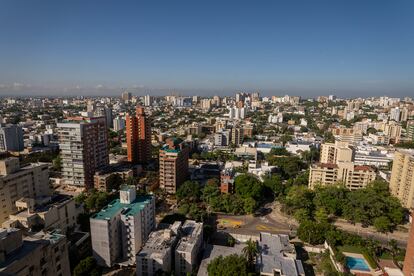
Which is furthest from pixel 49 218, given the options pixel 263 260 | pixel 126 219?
pixel 263 260

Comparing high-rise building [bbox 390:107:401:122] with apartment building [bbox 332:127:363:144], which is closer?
apartment building [bbox 332:127:363:144]

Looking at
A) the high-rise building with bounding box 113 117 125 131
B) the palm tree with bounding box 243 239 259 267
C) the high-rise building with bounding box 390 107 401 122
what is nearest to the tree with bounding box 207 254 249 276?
the palm tree with bounding box 243 239 259 267

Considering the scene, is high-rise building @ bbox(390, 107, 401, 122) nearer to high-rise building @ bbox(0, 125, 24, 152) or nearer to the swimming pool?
the swimming pool

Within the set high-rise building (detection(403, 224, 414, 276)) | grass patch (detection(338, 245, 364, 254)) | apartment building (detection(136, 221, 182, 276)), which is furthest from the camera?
grass patch (detection(338, 245, 364, 254))

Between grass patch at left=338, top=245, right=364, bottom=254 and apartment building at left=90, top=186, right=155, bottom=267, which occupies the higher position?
apartment building at left=90, top=186, right=155, bottom=267

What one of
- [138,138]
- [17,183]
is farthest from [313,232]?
[138,138]

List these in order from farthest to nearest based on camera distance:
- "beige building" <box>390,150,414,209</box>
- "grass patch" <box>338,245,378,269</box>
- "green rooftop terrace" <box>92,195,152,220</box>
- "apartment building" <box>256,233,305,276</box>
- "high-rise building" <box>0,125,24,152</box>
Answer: "high-rise building" <box>0,125,24,152</box> < "beige building" <box>390,150,414,209</box> < "grass patch" <box>338,245,378,269</box> < "green rooftop terrace" <box>92,195,152,220</box> < "apartment building" <box>256,233,305,276</box>

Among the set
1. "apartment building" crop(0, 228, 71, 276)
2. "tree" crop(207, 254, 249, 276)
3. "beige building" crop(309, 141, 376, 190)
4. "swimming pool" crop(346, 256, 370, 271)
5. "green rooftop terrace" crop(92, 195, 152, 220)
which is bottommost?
"swimming pool" crop(346, 256, 370, 271)

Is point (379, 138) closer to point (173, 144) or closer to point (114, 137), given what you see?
point (173, 144)
